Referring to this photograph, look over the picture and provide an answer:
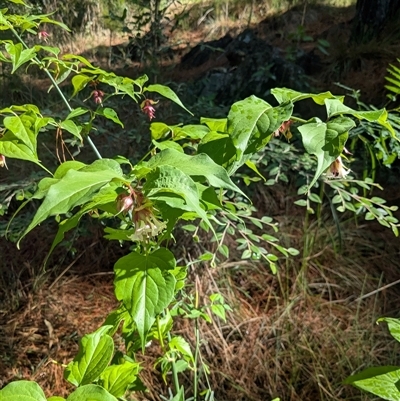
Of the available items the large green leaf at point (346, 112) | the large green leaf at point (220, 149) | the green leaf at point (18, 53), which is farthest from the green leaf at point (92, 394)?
the green leaf at point (18, 53)

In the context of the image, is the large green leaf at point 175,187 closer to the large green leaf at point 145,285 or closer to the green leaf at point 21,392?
the large green leaf at point 145,285

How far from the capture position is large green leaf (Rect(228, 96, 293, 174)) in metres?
0.54

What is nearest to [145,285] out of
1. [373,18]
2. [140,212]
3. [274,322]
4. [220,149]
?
[140,212]

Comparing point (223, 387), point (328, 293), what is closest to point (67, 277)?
point (223, 387)

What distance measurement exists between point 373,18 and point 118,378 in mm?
3105

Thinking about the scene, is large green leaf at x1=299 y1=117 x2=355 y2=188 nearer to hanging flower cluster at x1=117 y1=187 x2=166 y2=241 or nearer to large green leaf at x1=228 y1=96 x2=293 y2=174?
large green leaf at x1=228 y1=96 x2=293 y2=174

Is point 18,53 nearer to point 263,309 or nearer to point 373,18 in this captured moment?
point 263,309

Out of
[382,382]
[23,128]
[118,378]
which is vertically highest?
[23,128]

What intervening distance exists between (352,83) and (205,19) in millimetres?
2995

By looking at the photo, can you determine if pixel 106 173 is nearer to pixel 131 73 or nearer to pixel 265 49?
pixel 265 49

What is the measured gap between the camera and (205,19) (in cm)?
534

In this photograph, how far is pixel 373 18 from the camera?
3.16 meters

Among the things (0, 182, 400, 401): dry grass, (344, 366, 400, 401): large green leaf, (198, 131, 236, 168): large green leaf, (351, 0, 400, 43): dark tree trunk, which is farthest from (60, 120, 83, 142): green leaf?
(351, 0, 400, 43): dark tree trunk

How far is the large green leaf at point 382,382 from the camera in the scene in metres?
0.56
